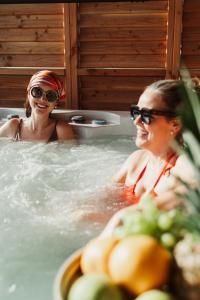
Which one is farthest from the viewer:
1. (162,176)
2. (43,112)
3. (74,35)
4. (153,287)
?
(74,35)

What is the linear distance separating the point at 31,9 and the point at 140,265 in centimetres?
529

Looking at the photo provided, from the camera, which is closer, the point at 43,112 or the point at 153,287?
the point at 153,287

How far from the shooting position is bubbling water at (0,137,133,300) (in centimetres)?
174

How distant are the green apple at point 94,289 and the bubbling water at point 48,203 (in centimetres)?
72

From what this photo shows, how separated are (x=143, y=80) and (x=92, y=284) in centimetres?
477

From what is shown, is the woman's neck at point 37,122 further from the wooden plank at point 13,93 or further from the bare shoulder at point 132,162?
the wooden plank at point 13,93

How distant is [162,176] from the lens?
1924 mm

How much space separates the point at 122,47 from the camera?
532 centimetres

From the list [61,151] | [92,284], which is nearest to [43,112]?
[61,151]

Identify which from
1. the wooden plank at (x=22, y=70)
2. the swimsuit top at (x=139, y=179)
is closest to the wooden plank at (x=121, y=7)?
the wooden plank at (x=22, y=70)

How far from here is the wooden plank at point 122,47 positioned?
5.21 meters

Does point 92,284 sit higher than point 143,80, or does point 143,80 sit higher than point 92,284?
point 92,284

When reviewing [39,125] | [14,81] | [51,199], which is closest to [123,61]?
[14,81]

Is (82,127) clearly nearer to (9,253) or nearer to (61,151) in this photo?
(61,151)
